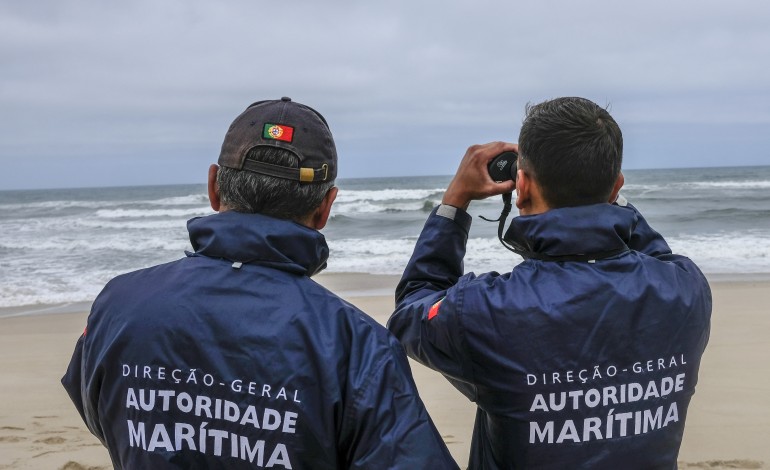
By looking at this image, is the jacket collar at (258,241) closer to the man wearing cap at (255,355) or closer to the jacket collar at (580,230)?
the man wearing cap at (255,355)

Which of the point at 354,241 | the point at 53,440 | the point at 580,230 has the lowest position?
the point at 354,241

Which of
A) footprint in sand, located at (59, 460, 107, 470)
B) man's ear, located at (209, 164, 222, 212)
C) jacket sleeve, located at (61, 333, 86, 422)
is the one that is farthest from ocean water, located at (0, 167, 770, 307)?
man's ear, located at (209, 164, 222, 212)

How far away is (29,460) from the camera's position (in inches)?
174

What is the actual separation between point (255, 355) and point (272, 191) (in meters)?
0.34

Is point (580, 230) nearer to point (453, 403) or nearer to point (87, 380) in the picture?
point (87, 380)

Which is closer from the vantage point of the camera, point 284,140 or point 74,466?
point 284,140

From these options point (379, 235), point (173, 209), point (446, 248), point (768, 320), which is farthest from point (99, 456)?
point (173, 209)

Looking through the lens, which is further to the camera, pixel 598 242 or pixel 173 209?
pixel 173 209

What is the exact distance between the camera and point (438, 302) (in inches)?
65.7

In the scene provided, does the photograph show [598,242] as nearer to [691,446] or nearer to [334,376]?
[334,376]

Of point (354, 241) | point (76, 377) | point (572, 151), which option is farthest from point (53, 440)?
point (354, 241)

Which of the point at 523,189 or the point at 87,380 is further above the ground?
the point at 523,189

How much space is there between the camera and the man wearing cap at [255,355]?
1402mm

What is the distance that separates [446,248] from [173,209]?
3285cm
